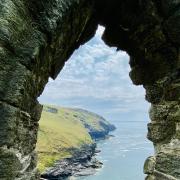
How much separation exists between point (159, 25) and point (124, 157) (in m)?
112

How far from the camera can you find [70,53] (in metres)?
8.09

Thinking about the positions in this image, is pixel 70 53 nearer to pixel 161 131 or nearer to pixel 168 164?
pixel 161 131

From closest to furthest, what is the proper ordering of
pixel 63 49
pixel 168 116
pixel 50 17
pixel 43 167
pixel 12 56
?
pixel 12 56 → pixel 50 17 → pixel 63 49 → pixel 168 116 → pixel 43 167

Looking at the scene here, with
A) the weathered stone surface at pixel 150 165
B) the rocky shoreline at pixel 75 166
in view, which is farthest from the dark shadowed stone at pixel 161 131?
the rocky shoreline at pixel 75 166

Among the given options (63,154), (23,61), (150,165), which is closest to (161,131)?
(150,165)

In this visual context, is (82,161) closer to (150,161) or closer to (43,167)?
(43,167)

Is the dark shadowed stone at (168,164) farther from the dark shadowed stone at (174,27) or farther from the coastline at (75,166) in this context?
the coastline at (75,166)

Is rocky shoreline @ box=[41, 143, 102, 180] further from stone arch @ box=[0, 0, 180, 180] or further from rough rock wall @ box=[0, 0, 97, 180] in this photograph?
rough rock wall @ box=[0, 0, 97, 180]

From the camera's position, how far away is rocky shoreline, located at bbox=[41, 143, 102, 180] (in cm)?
8619

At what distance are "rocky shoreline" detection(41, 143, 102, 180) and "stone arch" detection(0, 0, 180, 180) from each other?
72234 millimetres

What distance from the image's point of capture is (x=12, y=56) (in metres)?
5.18

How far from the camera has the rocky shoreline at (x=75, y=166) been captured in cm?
8619

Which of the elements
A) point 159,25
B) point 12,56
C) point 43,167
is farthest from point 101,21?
point 43,167

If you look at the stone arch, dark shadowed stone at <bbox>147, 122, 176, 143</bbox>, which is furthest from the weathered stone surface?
dark shadowed stone at <bbox>147, 122, 176, 143</bbox>
